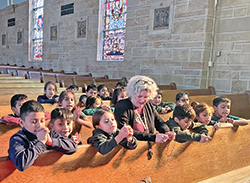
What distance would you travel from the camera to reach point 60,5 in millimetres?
9508

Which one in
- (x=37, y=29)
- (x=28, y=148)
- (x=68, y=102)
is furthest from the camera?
(x=37, y=29)

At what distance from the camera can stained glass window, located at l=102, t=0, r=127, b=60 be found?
7.50 meters

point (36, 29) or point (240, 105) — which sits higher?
point (36, 29)

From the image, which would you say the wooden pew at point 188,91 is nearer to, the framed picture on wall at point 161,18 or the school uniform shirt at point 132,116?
the framed picture on wall at point 161,18

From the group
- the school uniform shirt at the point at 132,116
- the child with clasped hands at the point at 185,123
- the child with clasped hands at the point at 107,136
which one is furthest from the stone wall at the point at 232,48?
the child with clasped hands at the point at 107,136

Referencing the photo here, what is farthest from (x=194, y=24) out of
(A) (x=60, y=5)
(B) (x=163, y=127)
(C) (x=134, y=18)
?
(A) (x=60, y=5)

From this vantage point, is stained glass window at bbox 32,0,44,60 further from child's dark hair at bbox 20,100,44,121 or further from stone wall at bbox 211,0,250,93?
child's dark hair at bbox 20,100,44,121

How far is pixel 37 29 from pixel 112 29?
4.72m

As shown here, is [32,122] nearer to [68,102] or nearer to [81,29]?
[68,102]

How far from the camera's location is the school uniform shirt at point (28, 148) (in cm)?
128

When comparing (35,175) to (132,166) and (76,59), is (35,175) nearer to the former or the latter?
(132,166)

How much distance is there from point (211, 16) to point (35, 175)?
201 inches

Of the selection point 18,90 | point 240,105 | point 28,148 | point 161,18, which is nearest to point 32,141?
point 28,148

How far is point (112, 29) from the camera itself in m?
7.76
